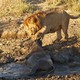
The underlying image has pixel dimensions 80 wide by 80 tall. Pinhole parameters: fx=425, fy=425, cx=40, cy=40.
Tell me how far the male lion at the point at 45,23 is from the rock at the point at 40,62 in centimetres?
82

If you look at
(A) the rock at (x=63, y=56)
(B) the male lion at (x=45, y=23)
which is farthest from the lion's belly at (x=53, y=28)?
(A) the rock at (x=63, y=56)

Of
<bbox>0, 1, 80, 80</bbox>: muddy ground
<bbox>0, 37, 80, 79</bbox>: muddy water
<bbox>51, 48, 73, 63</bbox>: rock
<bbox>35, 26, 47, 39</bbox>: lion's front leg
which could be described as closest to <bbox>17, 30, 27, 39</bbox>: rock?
<bbox>0, 1, 80, 80</bbox>: muddy ground

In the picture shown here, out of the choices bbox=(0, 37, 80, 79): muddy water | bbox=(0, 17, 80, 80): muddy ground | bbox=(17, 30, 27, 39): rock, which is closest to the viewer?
bbox=(0, 17, 80, 80): muddy ground

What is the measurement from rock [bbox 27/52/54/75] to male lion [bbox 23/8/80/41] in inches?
32.1

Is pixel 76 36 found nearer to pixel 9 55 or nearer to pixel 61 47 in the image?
pixel 61 47

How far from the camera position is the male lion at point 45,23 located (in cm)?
1151

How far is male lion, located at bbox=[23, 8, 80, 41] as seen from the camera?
453 inches

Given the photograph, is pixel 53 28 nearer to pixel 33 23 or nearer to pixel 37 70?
pixel 33 23

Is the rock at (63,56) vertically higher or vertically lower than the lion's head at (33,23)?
lower

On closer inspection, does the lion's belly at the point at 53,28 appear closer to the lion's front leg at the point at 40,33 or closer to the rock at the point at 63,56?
the lion's front leg at the point at 40,33

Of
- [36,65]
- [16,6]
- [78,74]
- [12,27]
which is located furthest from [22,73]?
[16,6]

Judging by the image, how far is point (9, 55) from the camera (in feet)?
38.1

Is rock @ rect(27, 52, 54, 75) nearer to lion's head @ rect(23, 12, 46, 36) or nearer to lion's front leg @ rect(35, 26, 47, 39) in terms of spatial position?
lion's front leg @ rect(35, 26, 47, 39)

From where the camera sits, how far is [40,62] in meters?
10.4
